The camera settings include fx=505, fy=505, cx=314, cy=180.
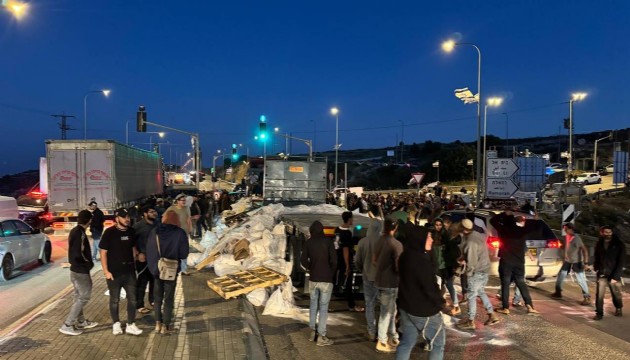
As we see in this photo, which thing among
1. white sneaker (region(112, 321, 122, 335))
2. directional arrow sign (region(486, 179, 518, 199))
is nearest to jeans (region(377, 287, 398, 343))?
white sneaker (region(112, 321, 122, 335))

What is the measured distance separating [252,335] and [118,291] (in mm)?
1999

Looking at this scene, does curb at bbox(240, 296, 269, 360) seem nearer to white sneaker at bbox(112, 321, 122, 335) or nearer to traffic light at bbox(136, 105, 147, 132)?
white sneaker at bbox(112, 321, 122, 335)

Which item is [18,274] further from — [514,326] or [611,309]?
[611,309]

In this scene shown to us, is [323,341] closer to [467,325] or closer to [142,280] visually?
[467,325]

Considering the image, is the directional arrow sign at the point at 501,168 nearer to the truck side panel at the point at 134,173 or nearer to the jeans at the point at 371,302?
the jeans at the point at 371,302

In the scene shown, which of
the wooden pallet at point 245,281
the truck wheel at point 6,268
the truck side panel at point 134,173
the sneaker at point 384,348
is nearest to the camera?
the sneaker at point 384,348

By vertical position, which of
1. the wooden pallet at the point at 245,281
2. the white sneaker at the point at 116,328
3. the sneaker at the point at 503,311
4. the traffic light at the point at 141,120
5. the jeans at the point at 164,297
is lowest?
→ the sneaker at the point at 503,311

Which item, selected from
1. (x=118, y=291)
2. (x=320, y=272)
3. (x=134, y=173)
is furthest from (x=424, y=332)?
(x=134, y=173)

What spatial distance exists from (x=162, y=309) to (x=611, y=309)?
7790mm

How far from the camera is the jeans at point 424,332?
4.93 meters

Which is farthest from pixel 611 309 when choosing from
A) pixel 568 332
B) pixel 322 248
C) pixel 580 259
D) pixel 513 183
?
pixel 513 183

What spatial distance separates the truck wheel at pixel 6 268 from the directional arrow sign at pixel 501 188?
1730cm

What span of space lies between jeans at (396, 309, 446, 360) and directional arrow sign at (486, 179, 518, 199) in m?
17.1

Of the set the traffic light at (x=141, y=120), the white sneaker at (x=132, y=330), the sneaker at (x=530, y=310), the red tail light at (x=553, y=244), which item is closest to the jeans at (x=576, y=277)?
the red tail light at (x=553, y=244)
